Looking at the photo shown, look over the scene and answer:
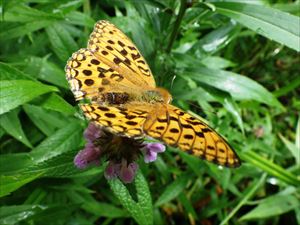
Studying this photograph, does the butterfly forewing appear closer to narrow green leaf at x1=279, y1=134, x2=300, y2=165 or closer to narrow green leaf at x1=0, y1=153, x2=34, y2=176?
narrow green leaf at x1=0, y1=153, x2=34, y2=176

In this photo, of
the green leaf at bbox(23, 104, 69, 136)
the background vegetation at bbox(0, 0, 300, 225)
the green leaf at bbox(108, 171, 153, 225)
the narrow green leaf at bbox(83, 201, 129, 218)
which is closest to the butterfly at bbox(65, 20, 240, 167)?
the background vegetation at bbox(0, 0, 300, 225)

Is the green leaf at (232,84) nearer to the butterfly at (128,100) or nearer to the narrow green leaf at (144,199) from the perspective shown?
the butterfly at (128,100)

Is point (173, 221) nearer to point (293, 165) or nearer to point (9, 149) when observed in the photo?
point (293, 165)

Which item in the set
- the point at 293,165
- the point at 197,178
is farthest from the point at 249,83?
the point at 293,165

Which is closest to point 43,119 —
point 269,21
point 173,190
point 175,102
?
point 175,102

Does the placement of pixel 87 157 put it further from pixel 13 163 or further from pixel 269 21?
pixel 269 21

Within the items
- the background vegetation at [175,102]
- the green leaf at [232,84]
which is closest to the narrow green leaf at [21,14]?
the background vegetation at [175,102]

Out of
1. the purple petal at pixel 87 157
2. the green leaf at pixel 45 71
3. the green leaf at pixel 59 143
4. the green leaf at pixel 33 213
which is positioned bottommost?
the green leaf at pixel 33 213
